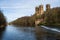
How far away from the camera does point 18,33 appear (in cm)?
Answer: 505

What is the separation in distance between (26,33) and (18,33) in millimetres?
229

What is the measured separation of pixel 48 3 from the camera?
492 cm

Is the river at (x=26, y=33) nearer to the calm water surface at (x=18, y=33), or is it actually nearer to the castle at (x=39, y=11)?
the calm water surface at (x=18, y=33)

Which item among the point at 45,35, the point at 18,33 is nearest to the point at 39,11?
the point at 45,35

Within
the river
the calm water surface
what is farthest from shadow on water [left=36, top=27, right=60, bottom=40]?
the calm water surface

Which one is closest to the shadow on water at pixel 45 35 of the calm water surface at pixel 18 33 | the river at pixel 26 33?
the river at pixel 26 33

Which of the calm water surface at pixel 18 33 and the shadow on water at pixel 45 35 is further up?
the calm water surface at pixel 18 33

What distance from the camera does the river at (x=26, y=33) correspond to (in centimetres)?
473

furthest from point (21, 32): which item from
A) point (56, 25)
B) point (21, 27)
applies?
point (56, 25)

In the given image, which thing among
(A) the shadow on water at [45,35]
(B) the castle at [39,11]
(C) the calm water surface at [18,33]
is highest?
(B) the castle at [39,11]

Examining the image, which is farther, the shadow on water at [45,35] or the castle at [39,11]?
the castle at [39,11]

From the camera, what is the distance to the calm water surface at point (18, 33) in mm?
4721

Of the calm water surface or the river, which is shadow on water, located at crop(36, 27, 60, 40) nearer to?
the river

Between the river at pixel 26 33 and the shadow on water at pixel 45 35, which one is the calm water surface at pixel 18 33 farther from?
the shadow on water at pixel 45 35
